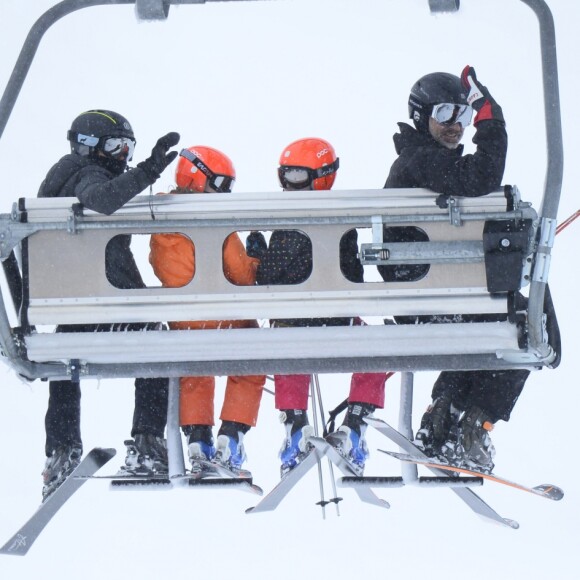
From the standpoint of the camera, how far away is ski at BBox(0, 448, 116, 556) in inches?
288

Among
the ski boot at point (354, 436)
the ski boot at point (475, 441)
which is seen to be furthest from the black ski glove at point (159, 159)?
the ski boot at point (475, 441)

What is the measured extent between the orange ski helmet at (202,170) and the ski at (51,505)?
134 cm

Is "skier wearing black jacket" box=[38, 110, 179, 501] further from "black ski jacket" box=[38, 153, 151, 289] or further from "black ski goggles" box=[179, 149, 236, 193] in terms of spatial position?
"black ski goggles" box=[179, 149, 236, 193]

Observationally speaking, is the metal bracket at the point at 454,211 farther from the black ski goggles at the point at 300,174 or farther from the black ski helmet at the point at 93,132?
the black ski helmet at the point at 93,132

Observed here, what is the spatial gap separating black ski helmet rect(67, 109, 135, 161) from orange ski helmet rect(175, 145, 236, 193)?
0.30m

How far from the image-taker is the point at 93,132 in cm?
712

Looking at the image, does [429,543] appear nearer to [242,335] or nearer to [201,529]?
[201,529]

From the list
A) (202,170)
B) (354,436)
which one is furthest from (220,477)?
(202,170)

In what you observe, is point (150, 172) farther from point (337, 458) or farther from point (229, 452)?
point (337, 458)

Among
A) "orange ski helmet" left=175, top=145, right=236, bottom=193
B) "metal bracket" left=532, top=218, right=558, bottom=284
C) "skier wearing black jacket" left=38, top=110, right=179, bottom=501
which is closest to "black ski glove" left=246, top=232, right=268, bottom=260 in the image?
"orange ski helmet" left=175, top=145, right=236, bottom=193

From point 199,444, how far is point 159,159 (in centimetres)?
154

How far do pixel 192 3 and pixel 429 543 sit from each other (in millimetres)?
9931

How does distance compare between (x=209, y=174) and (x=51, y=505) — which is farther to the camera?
(x=51, y=505)

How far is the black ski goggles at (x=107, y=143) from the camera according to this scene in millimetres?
7129
